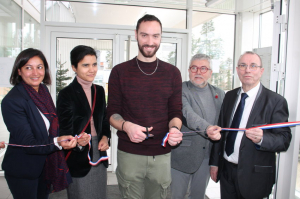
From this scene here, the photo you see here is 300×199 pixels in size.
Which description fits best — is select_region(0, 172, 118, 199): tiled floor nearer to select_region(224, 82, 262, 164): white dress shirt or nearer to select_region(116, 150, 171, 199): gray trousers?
select_region(116, 150, 171, 199): gray trousers

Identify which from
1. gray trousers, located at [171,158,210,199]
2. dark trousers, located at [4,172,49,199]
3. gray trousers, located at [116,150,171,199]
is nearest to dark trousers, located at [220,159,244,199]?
gray trousers, located at [171,158,210,199]

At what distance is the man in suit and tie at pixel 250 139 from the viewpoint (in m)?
1.86

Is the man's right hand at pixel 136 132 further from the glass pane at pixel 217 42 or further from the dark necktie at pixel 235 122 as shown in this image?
the glass pane at pixel 217 42

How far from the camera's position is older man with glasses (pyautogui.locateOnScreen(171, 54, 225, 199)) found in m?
2.28

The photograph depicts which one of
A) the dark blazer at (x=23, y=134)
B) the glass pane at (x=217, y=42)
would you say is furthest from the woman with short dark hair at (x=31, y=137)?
the glass pane at (x=217, y=42)

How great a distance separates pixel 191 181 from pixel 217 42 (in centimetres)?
370

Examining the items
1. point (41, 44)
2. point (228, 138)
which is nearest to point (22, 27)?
point (41, 44)

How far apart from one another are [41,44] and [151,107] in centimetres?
344

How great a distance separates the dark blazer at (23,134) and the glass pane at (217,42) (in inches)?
154

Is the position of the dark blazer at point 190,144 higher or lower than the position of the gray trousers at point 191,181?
higher

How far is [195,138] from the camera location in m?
2.30

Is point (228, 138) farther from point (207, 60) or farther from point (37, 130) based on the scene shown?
point (37, 130)

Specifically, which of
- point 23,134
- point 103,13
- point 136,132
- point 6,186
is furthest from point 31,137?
point 103,13

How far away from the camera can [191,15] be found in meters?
4.81
